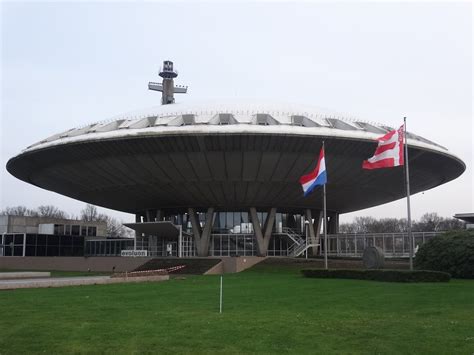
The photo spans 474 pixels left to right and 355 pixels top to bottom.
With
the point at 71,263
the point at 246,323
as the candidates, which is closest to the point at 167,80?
the point at 71,263

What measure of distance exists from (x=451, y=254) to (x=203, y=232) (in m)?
23.8

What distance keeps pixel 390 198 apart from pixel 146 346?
1831 inches

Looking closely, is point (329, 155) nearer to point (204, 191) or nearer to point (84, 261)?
point (204, 191)

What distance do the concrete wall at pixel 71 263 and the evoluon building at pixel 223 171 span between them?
11.5 feet

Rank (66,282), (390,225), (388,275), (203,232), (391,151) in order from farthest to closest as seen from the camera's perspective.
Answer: (390,225), (203,232), (391,151), (66,282), (388,275)

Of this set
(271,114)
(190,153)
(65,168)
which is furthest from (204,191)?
(65,168)

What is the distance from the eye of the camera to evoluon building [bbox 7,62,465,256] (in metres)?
38.8

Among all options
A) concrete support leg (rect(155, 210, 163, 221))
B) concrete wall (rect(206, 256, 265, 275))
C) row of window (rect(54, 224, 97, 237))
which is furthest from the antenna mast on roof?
concrete wall (rect(206, 256, 265, 275))

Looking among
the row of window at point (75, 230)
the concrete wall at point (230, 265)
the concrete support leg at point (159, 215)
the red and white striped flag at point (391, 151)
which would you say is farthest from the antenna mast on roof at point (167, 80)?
the red and white striped flag at point (391, 151)

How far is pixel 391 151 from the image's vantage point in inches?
1104

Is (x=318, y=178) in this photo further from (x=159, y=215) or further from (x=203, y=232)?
(x=159, y=215)

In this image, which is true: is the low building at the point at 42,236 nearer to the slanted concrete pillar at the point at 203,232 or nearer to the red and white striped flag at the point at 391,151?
the slanted concrete pillar at the point at 203,232

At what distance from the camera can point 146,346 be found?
9953 mm

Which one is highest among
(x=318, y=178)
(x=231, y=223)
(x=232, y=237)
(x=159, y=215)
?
(x=318, y=178)
